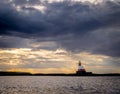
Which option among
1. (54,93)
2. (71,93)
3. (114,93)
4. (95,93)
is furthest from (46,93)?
(114,93)

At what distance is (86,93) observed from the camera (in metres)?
64.4

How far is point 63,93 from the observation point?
213 ft

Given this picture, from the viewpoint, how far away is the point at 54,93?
65.6 meters

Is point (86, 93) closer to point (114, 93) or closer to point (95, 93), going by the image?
point (95, 93)

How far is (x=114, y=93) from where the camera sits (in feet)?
212

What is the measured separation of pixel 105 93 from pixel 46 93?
1549 centimetres

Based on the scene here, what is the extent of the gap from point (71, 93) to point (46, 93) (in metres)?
6.63

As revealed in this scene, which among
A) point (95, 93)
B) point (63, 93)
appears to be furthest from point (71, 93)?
point (95, 93)

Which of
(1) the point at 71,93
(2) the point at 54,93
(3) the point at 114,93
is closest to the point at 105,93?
(3) the point at 114,93

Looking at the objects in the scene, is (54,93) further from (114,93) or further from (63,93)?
(114,93)

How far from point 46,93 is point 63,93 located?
4.54 meters

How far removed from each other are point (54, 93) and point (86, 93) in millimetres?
8371

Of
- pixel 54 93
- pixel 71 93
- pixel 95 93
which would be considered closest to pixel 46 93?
pixel 54 93

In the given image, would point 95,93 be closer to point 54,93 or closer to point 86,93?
point 86,93
